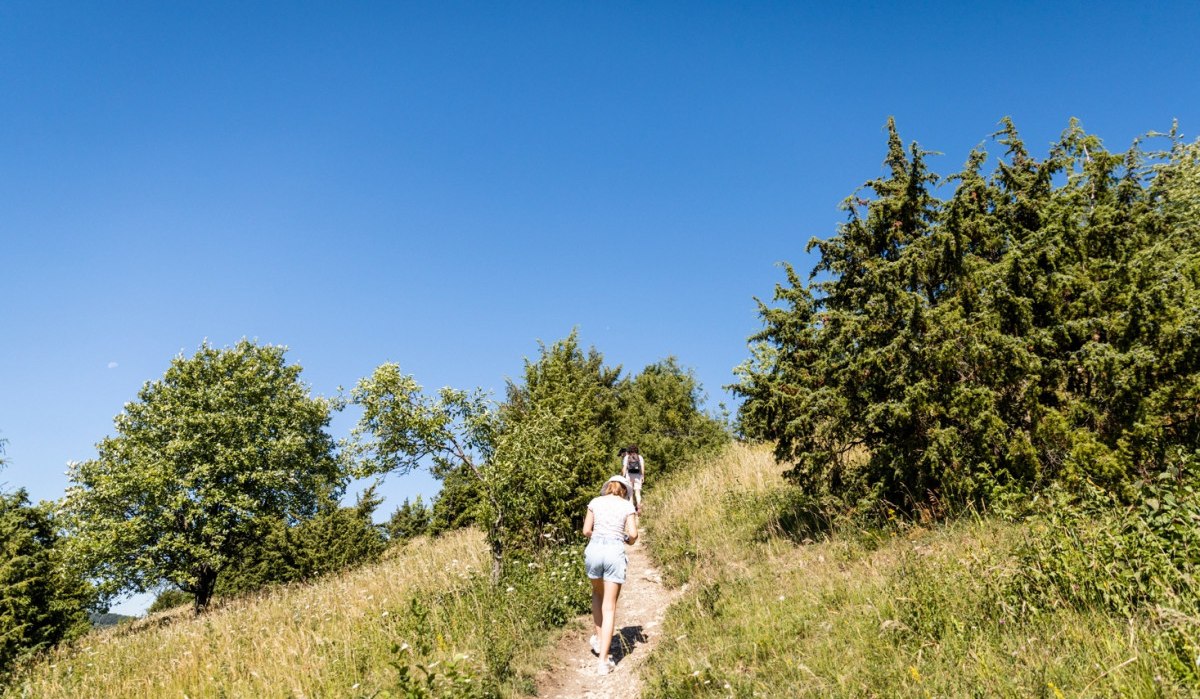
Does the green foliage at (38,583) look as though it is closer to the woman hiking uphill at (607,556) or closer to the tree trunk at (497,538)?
the tree trunk at (497,538)

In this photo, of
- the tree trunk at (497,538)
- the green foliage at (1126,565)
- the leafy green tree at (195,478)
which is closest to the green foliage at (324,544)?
the leafy green tree at (195,478)

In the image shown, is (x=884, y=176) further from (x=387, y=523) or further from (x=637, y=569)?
(x=387, y=523)

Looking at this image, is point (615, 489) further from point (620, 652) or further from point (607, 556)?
point (620, 652)

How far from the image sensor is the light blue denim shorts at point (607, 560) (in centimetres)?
704

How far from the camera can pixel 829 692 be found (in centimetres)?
448

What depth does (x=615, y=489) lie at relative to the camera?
7621 mm

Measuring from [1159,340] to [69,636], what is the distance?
2967cm

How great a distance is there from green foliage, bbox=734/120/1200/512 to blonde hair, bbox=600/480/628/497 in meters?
3.25

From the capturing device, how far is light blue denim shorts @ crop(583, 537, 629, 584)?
7.04 m

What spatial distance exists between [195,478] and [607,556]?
2440 cm

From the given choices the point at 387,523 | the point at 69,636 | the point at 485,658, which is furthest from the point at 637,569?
the point at 387,523

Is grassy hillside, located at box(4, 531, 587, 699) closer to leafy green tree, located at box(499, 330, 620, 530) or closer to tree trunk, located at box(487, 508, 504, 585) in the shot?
tree trunk, located at box(487, 508, 504, 585)

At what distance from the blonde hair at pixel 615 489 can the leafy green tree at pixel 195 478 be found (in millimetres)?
20774

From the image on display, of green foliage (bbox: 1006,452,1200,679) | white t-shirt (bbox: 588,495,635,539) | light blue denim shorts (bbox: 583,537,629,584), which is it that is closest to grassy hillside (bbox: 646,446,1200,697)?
green foliage (bbox: 1006,452,1200,679)
